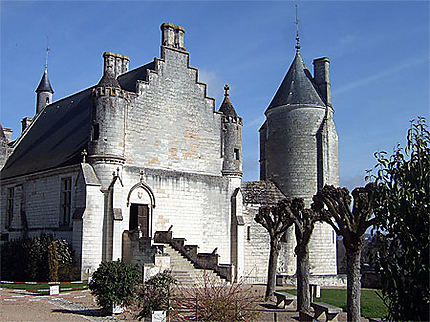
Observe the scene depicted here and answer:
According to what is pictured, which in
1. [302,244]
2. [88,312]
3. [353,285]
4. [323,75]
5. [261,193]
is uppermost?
[323,75]

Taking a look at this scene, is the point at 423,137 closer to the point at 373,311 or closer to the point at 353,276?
the point at 353,276

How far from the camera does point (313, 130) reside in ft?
99.9

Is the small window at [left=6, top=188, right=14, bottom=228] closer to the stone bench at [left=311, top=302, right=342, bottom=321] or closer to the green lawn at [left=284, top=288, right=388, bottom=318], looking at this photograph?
the green lawn at [left=284, top=288, right=388, bottom=318]

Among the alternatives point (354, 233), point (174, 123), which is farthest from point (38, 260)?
point (354, 233)

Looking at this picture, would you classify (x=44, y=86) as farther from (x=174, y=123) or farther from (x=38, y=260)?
(x=38, y=260)

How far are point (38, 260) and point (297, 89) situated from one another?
1784cm

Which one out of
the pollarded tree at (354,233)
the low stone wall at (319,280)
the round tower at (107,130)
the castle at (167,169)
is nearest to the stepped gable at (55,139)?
the castle at (167,169)

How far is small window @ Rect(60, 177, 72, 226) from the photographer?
25.4 m

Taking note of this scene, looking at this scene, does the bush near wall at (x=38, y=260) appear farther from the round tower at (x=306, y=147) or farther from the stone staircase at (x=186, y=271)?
the round tower at (x=306, y=147)

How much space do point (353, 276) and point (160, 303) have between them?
15.7 feet

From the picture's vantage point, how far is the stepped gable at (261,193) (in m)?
29.8

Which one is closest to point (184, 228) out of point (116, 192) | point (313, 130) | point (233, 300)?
point (116, 192)

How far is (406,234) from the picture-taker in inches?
315

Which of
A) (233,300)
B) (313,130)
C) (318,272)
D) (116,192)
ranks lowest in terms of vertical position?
(318,272)
